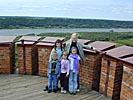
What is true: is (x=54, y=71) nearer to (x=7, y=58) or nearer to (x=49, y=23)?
(x=7, y=58)

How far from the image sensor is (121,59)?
4406mm

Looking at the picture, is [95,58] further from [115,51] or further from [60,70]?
[60,70]

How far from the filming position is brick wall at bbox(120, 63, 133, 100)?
4221 mm

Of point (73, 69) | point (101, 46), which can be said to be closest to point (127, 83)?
point (73, 69)

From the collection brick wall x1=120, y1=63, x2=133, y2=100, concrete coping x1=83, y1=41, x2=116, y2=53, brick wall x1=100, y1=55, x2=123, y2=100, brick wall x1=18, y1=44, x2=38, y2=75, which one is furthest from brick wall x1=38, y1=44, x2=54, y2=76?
brick wall x1=120, y1=63, x2=133, y2=100

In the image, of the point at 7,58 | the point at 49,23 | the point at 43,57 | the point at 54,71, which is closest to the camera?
the point at 54,71

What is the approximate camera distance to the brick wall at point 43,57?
5.84m

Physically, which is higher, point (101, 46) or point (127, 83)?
point (101, 46)

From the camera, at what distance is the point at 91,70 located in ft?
17.0

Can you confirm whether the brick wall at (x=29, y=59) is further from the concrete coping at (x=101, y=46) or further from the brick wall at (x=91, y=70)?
the concrete coping at (x=101, y=46)

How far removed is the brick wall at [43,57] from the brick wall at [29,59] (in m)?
0.19

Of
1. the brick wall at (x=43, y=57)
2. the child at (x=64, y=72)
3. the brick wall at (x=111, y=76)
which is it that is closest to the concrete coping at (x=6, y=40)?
the brick wall at (x=43, y=57)

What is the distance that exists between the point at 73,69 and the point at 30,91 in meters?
1.01

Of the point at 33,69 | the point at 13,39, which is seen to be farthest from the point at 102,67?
the point at 13,39
